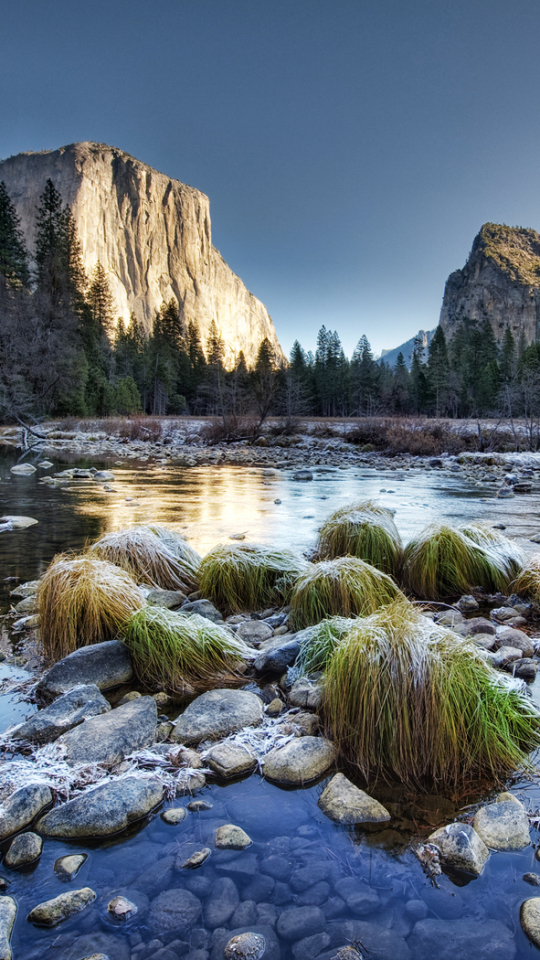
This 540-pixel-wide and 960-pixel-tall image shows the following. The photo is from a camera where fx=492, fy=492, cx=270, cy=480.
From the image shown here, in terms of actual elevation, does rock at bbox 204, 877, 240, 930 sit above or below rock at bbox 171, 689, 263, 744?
below

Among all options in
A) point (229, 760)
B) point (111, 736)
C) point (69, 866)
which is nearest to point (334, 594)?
point (229, 760)

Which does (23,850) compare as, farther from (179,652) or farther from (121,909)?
(179,652)

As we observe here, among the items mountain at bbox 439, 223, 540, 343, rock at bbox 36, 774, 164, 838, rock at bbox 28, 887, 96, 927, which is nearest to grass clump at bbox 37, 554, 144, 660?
rock at bbox 36, 774, 164, 838

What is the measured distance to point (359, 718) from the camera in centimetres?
262

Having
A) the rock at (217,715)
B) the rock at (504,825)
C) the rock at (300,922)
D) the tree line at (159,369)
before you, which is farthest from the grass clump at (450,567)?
the tree line at (159,369)

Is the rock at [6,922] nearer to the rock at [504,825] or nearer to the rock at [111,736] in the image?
the rock at [111,736]

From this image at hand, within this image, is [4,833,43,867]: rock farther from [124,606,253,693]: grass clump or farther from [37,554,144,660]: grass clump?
[37,554,144,660]: grass clump

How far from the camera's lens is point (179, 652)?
136 inches

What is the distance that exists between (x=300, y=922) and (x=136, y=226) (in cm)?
15044

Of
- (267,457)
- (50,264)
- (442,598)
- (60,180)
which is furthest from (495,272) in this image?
(442,598)

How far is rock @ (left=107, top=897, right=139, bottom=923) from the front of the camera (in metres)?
1.72

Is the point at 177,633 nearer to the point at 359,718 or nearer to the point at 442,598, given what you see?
the point at 359,718

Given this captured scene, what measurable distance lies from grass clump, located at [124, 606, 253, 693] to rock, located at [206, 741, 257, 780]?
81 centimetres

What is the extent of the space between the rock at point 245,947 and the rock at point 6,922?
27.6 inches
